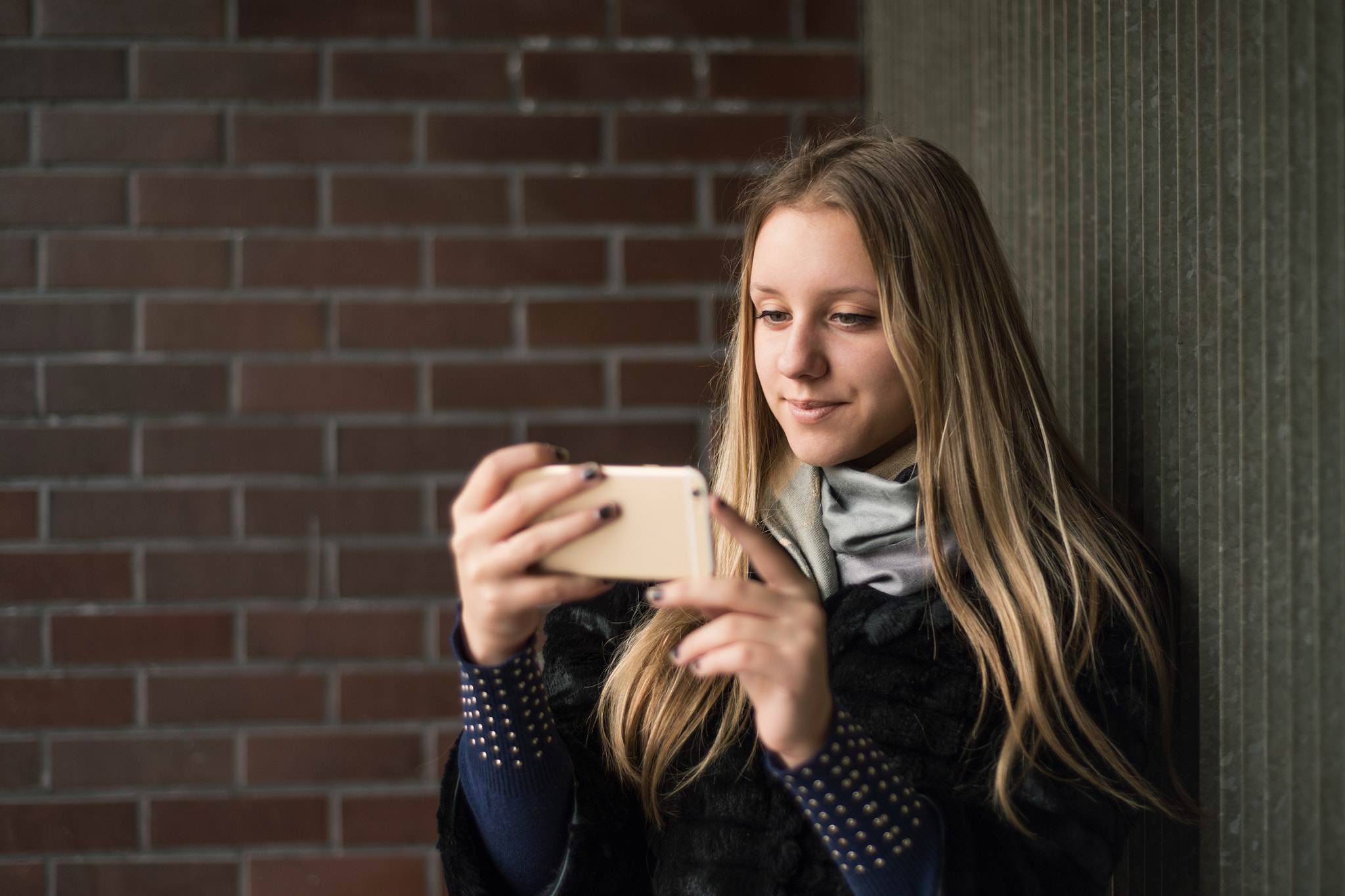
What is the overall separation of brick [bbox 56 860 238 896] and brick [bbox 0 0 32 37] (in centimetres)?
128

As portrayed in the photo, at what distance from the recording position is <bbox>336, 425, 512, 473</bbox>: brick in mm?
1486

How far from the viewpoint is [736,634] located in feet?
2.21

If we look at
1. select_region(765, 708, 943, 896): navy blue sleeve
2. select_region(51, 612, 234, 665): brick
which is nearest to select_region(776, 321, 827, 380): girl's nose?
select_region(765, 708, 943, 896): navy blue sleeve

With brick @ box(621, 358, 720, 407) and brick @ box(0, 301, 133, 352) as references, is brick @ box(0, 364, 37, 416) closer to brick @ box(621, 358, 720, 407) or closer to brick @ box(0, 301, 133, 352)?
brick @ box(0, 301, 133, 352)

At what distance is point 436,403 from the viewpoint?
1494 millimetres

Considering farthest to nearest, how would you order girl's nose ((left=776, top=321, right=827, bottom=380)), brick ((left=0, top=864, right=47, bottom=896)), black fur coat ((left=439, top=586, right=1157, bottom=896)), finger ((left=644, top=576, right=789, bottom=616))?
1. brick ((left=0, top=864, right=47, bottom=896))
2. girl's nose ((left=776, top=321, right=827, bottom=380))
3. black fur coat ((left=439, top=586, right=1157, bottom=896))
4. finger ((left=644, top=576, right=789, bottom=616))

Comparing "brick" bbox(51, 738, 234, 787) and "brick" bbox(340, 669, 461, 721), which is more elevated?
"brick" bbox(340, 669, 461, 721)

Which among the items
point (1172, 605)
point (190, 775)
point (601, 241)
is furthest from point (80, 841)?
point (1172, 605)

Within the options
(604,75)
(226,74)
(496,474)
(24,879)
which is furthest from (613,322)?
(24,879)

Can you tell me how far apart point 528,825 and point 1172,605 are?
0.68 meters

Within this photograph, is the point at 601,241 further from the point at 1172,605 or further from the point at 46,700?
the point at 46,700

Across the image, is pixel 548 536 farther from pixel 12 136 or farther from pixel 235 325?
pixel 12 136

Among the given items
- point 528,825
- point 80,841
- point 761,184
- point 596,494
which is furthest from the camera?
point 80,841

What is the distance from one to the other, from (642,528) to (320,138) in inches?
42.1
